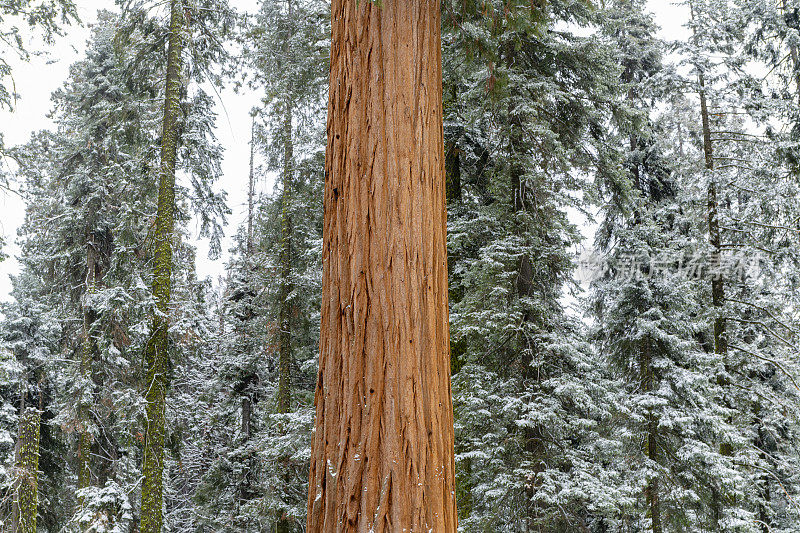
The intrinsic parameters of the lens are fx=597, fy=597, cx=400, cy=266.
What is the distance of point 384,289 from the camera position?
2584mm

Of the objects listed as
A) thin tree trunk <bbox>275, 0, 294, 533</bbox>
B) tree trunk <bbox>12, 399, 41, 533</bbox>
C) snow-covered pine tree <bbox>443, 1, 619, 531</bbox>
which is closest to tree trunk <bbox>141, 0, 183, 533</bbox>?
thin tree trunk <bbox>275, 0, 294, 533</bbox>

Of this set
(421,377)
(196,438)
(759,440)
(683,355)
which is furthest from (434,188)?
→ (759,440)

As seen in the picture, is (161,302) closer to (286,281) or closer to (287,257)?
(286,281)

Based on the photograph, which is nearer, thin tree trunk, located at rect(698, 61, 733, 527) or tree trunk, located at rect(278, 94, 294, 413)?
thin tree trunk, located at rect(698, 61, 733, 527)

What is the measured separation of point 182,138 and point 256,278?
12.5 feet

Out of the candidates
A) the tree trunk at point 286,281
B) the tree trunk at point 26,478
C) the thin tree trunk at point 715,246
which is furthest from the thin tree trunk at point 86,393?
the thin tree trunk at point 715,246

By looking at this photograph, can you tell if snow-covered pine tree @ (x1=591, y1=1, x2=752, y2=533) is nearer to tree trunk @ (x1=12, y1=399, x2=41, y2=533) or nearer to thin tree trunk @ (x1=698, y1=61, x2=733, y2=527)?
thin tree trunk @ (x1=698, y1=61, x2=733, y2=527)

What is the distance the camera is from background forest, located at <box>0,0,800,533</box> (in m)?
8.30

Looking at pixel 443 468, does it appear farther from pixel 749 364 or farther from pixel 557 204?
pixel 749 364

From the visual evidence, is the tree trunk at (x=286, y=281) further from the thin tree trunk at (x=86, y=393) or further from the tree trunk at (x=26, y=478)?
the tree trunk at (x=26, y=478)

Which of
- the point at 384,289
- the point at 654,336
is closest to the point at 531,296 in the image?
the point at 654,336

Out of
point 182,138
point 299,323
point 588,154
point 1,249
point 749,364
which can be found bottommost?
point 749,364

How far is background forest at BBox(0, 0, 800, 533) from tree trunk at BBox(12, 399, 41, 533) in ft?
0.49

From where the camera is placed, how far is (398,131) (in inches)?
109
